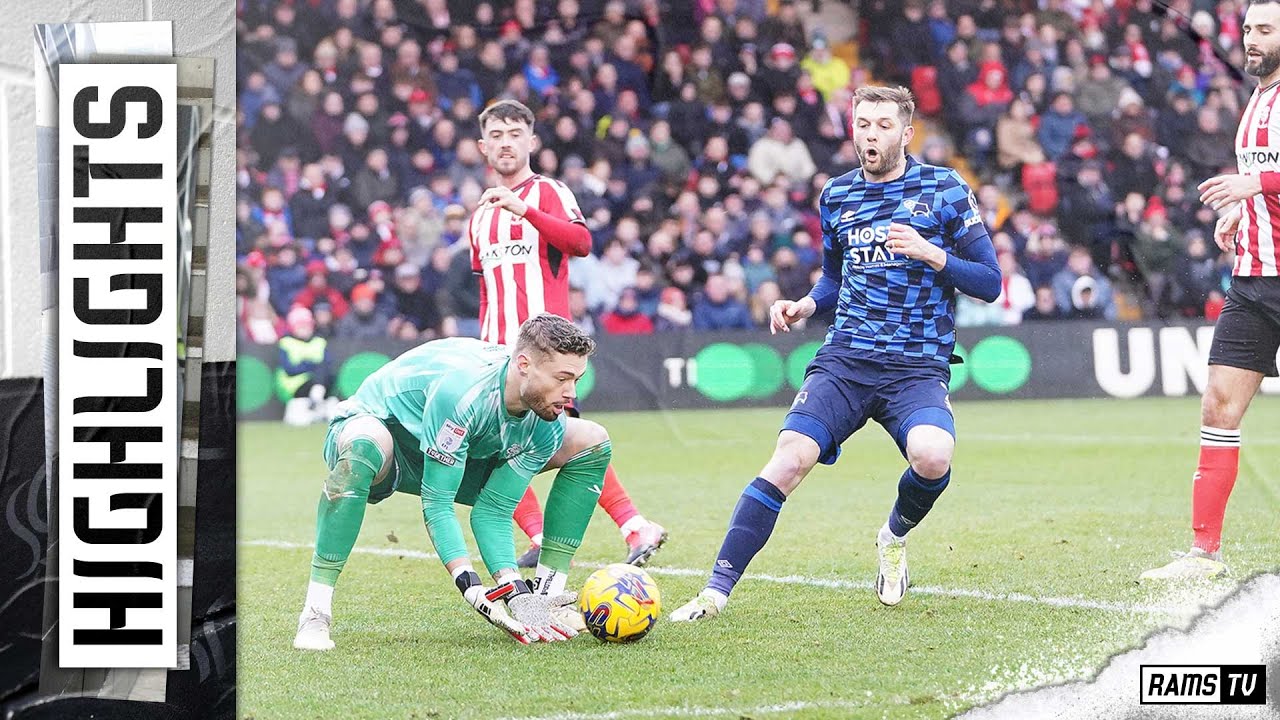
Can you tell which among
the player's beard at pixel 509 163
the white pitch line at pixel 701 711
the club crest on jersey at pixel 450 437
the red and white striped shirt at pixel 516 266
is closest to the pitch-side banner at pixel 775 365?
the red and white striped shirt at pixel 516 266

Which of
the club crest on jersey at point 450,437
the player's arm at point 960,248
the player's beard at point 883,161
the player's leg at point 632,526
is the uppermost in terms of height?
the player's beard at point 883,161

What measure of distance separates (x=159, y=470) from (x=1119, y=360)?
3.52 m

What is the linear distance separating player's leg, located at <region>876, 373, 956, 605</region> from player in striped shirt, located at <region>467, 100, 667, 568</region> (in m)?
0.79

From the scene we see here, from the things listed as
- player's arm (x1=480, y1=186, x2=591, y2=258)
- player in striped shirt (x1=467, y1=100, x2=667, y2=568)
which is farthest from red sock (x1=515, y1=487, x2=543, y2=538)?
player's arm (x1=480, y1=186, x2=591, y2=258)

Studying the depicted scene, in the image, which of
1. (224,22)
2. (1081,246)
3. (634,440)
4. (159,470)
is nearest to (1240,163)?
(1081,246)

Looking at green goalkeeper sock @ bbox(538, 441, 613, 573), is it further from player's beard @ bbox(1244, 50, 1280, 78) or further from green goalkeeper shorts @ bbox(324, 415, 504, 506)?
player's beard @ bbox(1244, 50, 1280, 78)

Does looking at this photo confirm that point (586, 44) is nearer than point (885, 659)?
No

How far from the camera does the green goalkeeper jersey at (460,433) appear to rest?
3385 millimetres

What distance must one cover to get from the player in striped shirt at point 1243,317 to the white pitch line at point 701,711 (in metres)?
1.40

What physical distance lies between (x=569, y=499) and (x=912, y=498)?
97cm

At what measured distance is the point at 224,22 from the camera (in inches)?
136

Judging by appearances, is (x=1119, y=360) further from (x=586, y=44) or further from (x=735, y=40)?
(x=586, y=44)

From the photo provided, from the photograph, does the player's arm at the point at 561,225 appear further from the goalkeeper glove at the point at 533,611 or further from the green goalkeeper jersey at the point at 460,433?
the goalkeeper glove at the point at 533,611

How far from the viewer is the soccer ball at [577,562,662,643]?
336cm
